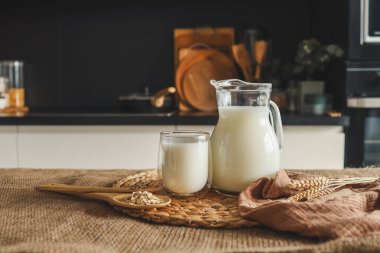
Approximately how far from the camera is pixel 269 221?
0.62m

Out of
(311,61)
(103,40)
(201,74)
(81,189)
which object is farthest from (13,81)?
(81,189)

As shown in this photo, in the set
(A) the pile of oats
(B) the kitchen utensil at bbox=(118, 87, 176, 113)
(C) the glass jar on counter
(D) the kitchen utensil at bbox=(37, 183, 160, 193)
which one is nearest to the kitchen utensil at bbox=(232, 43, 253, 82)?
(B) the kitchen utensil at bbox=(118, 87, 176, 113)

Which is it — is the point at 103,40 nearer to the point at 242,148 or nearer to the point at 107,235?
the point at 242,148

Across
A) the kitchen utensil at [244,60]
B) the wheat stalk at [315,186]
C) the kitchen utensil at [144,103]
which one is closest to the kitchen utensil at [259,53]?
the kitchen utensil at [244,60]

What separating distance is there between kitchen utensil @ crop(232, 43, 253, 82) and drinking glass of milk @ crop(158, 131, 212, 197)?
58.1 inches

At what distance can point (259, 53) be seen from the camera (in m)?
2.16

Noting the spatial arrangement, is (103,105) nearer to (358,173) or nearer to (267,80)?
(267,80)

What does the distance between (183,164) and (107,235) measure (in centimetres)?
21

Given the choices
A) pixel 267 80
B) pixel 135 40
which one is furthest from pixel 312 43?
pixel 135 40

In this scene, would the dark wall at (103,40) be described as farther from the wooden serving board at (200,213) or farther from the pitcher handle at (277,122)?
the wooden serving board at (200,213)

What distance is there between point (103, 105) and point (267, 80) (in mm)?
841

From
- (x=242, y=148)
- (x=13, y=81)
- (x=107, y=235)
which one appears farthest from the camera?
(x=13, y=81)

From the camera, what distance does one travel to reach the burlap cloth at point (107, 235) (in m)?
0.52

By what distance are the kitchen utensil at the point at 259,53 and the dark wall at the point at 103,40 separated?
0.76 feet
